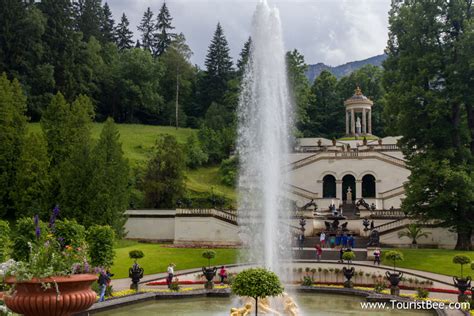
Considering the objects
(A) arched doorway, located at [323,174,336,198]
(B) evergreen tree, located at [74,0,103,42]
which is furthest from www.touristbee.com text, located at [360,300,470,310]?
(B) evergreen tree, located at [74,0,103,42]

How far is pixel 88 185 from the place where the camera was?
122 feet

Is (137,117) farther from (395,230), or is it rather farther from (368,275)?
(368,275)

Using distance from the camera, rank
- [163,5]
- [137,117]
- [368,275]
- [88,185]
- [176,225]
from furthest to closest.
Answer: [163,5]
[137,117]
[176,225]
[88,185]
[368,275]

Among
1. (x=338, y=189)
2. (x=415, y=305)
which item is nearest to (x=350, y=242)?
(x=415, y=305)

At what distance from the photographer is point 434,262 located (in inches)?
1162

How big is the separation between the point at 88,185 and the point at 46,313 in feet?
100

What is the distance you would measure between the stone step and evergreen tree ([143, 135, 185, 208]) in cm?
1410

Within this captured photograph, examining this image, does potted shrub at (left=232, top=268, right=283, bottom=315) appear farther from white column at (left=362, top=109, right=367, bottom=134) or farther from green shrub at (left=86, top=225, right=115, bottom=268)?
white column at (left=362, top=109, right=367, bottom=134)

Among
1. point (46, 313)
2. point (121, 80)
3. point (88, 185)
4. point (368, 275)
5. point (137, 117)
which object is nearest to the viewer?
point (46, 313)

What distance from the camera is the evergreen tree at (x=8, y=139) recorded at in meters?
40.7

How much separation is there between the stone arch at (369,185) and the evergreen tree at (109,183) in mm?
24540

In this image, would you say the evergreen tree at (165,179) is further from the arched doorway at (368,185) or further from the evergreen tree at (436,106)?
the arched doorway at (368,185)

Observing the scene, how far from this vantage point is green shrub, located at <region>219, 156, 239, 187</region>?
55.7 m

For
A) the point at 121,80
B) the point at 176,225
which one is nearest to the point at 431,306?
the point at 176,225
